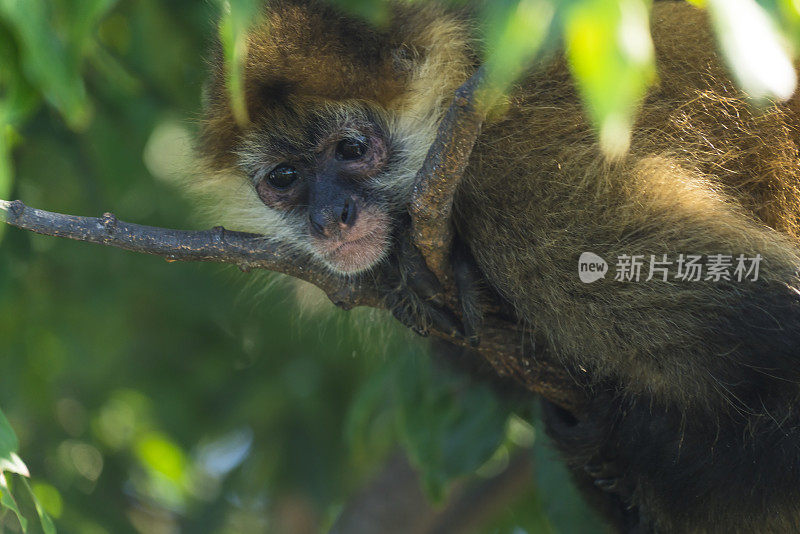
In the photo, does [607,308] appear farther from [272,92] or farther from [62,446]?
[62,446]

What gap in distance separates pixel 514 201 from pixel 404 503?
3.13m

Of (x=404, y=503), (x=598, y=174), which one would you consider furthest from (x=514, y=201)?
(x=404, y=503)

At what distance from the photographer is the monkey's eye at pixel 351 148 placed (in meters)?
3.82

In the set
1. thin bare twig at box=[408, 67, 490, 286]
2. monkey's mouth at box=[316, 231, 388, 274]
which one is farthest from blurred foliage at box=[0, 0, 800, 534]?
thin bare twig at box=[408, 67, 490, 286]

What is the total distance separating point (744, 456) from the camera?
10.8ft

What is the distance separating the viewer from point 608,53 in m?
1.64

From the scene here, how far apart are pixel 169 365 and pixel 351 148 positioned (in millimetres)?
3005

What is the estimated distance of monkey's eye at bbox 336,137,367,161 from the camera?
3.82m

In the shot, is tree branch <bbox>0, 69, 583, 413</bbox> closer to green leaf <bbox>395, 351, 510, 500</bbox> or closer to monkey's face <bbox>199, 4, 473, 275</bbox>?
monkey's face <bbox>199, 4, 473, 275</bbox>

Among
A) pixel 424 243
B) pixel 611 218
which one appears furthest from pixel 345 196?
pixel 611 218

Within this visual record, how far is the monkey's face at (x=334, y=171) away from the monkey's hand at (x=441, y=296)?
0.18 m

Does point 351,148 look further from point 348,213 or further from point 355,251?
point 355,251

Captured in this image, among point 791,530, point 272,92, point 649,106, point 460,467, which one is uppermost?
point 649,106

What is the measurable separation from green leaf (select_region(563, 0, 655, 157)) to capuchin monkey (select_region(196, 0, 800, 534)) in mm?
1649
